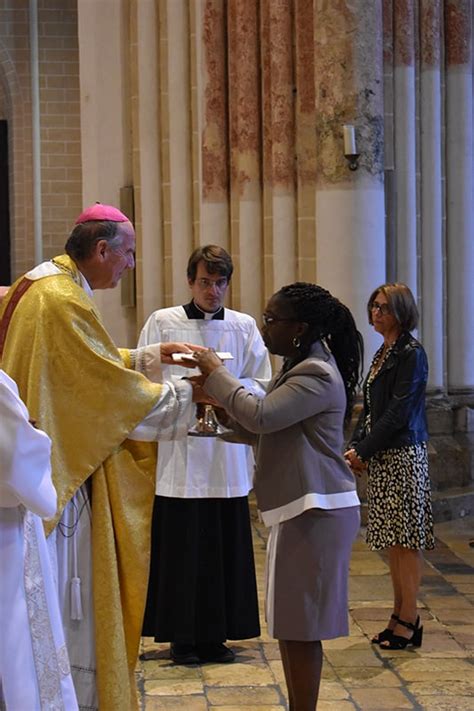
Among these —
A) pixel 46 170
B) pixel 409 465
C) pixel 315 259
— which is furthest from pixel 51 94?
pixel 409 465

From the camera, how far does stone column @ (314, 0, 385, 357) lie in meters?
7.38

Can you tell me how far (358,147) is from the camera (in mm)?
7402

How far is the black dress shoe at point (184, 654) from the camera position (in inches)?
191

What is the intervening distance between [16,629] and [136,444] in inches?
35.5

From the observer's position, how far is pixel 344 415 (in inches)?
148

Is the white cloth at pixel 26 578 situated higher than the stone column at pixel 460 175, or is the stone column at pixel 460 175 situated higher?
the stone column at pixel 460 175

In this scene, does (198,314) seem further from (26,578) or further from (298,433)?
(26,578)

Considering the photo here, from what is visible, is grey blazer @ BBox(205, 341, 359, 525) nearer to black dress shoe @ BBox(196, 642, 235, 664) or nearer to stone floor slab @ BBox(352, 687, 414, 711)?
stone floor slab @ BBox(352, 687, 414, 711)

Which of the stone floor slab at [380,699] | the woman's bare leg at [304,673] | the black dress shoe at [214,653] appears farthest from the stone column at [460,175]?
the woman's bare leg at [304,673]

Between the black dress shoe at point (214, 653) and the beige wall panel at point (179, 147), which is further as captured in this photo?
the beige wall panel at point (179, 147)

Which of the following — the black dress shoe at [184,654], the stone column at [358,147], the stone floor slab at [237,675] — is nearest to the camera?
the stone floor slab at [237,675]

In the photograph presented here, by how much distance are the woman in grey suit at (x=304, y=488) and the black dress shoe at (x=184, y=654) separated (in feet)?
3.95

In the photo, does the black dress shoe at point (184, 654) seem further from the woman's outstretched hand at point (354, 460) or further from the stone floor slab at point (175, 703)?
the woman's outstretched hand at point (354, 460)

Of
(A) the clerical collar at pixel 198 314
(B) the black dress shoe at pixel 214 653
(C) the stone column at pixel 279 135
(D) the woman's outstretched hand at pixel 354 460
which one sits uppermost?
(C) the stone column at pixel 279 135
